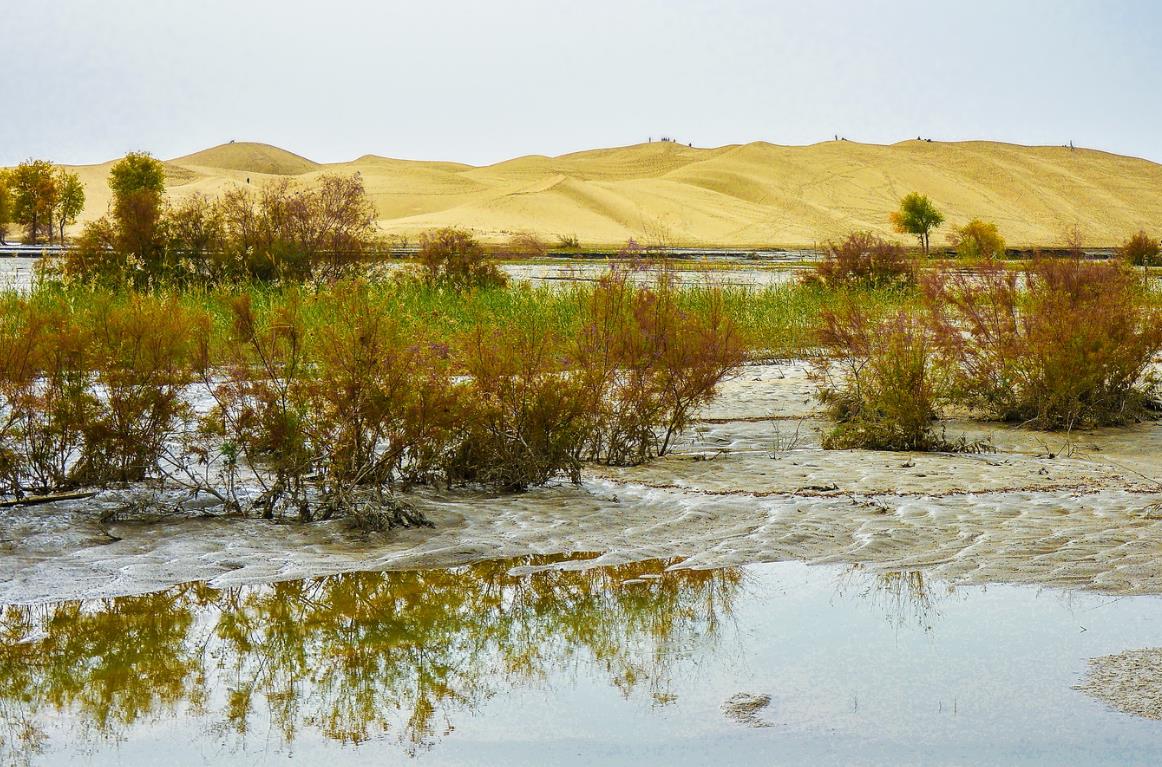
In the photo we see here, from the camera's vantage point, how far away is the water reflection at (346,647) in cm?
470

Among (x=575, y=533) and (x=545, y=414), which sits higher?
(x=545, y=414)

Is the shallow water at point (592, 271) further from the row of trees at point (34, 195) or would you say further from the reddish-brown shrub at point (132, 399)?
the row of trees at point (34, 195)

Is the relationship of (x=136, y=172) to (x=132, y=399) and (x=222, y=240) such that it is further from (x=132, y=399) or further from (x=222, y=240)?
(x=132, y=399)

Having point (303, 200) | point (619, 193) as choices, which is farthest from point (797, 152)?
point (303, 200)

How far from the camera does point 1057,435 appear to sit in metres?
11.5

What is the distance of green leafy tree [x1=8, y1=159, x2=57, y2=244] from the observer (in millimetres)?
80750

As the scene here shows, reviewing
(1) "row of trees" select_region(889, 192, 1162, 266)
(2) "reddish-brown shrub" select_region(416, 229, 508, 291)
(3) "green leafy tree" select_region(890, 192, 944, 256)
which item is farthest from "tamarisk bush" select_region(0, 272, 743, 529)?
(3) "green leafy tree" select_region(890, 192, 944, 256)

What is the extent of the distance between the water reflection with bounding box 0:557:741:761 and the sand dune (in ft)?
238

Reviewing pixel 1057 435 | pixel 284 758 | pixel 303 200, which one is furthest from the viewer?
pixel 303 200

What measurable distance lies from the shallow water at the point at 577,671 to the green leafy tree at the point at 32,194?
265 ft

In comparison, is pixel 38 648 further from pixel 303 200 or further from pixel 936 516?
pixel 303 200

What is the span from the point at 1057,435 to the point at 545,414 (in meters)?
5.17

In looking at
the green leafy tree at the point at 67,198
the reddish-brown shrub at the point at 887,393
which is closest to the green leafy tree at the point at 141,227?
the reddish-brown shrub at the point at 887,393

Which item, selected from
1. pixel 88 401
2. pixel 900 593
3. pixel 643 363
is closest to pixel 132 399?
pixel 88 401
